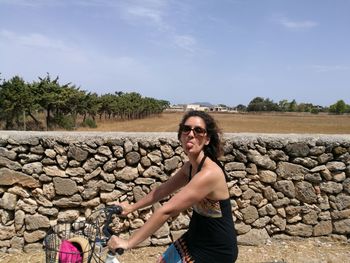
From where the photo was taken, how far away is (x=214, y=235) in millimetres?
2217

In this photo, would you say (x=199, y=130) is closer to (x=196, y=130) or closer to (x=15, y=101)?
(x=196, y=130)

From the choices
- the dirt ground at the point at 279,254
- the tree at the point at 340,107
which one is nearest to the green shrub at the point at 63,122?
the dirt ground at the point at 279,254

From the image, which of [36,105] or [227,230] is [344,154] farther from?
[36,105]

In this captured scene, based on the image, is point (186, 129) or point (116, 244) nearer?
point (116, 244)

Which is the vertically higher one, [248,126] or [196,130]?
[196,130]

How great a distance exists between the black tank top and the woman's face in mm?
329

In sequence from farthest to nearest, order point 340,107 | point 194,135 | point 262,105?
point 262,105 < point 340,107 < point 194,135

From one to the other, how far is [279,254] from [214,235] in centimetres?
341

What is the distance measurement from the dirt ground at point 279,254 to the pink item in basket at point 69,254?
288cm

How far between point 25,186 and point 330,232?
14.6 feet

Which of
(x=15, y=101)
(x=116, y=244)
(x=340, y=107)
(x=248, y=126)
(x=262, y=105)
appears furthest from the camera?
(x=262, y=105)

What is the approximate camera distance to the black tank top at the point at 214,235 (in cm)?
221

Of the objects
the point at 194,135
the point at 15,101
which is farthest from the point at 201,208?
the point at 15,101

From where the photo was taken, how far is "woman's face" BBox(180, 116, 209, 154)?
2.33 m
